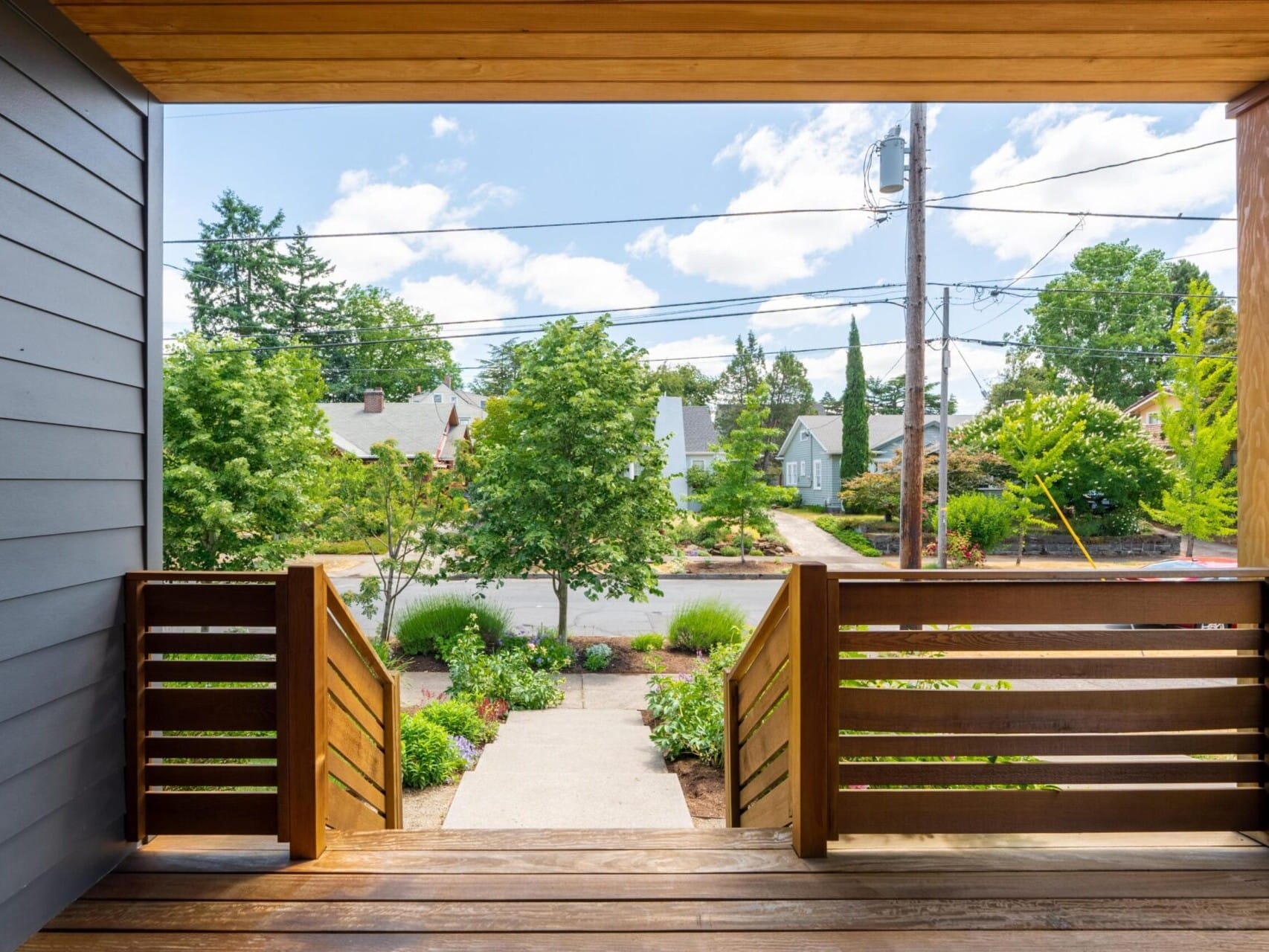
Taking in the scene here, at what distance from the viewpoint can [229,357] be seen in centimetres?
717

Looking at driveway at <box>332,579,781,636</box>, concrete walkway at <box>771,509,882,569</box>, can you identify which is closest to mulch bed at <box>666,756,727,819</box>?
driveway at <box>332,579,781,636</box>

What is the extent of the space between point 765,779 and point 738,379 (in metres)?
35.8

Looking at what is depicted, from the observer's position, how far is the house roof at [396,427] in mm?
17656

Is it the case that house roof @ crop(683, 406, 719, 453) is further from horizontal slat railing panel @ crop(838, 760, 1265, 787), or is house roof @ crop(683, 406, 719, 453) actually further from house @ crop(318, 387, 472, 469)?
horizontal slat railing panel @ crop(838, 760, 1265, 787)

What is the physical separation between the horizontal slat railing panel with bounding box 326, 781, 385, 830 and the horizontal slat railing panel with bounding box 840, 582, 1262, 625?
157 cm

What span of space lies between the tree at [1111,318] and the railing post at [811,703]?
27026 millimetres

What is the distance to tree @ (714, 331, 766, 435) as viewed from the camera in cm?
3631

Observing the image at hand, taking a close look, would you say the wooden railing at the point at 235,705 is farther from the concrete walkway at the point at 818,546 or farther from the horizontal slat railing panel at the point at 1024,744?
the concrete walkway at the point at 818,546

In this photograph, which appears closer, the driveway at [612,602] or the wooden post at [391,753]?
the wooden post at [391,753]

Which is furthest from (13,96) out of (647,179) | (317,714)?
(647,179)

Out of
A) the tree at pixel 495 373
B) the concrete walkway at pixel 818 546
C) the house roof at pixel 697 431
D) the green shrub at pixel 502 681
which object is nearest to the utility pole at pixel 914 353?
the green shrub at pixel 502 681

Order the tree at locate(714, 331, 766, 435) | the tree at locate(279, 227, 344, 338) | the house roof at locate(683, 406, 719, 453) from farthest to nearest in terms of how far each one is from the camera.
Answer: the tree at locate(714, 331, 766, 435), the tree at locate(279, 227, 344, 338), the house roof at locate(683, 406, 719, 453)

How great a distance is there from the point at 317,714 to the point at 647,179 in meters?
18.9

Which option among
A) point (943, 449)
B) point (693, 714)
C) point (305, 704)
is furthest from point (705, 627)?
point (305, 704)
